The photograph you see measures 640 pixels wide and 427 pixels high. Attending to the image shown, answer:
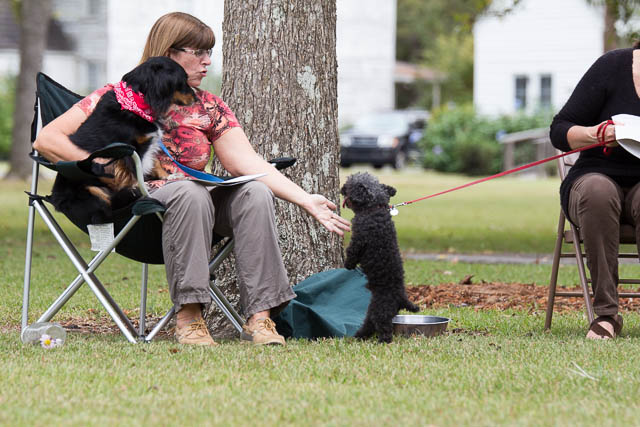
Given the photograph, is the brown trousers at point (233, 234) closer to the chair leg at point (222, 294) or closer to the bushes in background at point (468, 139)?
the chair leg at point (222, 294)

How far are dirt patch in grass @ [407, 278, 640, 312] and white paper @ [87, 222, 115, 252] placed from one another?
7.10 feet

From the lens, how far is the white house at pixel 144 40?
32906 millimetres

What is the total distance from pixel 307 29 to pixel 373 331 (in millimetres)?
1558

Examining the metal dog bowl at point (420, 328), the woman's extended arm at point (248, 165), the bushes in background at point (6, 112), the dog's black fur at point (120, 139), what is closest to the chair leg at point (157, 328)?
the dog's black fur at point (120, 139)

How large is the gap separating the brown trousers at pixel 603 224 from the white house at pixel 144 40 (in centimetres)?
2477

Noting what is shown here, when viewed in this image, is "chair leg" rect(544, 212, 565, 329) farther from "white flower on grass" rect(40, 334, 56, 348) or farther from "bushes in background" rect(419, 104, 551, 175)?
"bushes in background" rect(419, 104, 551, 175)

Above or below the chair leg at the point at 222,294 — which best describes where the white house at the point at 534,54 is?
above

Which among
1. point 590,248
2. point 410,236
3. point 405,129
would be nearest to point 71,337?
point 590,248

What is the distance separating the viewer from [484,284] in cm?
661

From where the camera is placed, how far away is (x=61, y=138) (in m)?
3.97

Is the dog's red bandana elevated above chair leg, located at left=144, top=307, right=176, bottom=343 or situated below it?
Answer: above

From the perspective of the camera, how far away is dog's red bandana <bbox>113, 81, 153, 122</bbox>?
4.02 m

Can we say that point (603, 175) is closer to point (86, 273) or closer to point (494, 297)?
point (494, 297)

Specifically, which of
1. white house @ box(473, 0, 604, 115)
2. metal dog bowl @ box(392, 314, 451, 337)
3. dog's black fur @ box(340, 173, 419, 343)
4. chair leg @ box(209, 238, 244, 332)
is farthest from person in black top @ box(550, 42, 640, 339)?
white house @ box(473, 0, 604, 115)
